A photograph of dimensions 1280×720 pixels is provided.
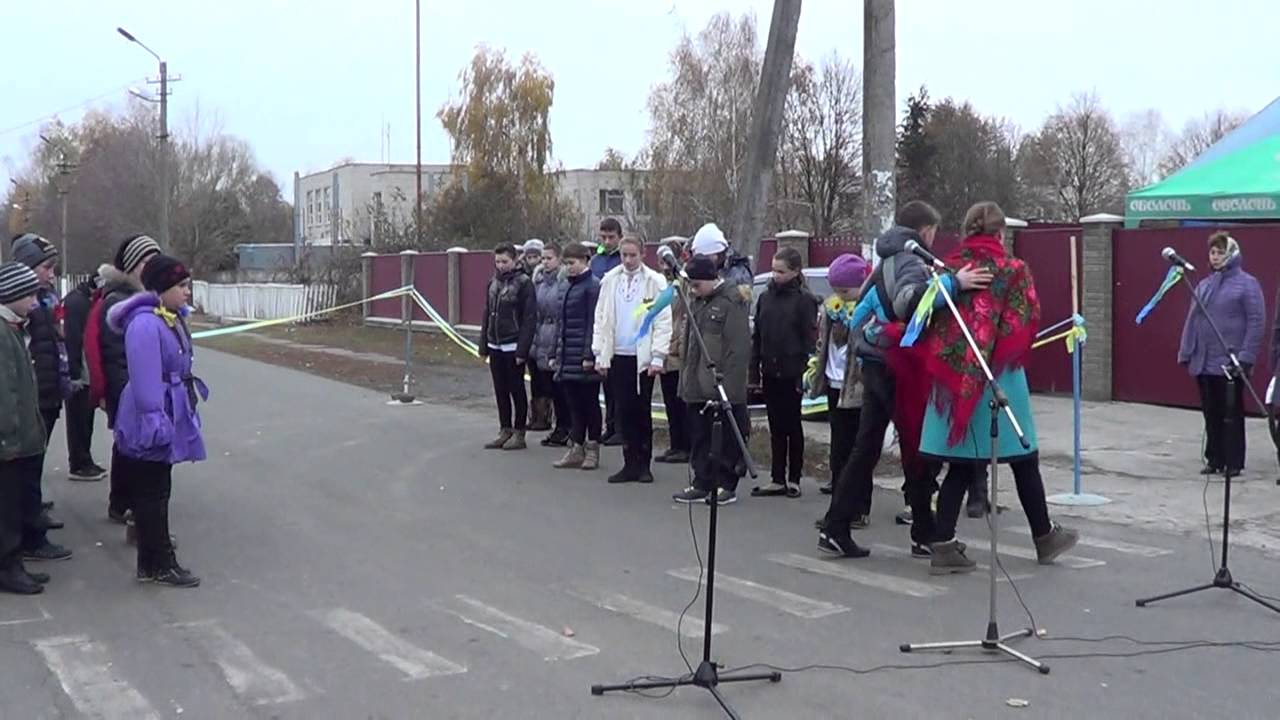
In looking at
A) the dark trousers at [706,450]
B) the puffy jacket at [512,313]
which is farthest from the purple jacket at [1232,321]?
the puffy jacket at [512,313]

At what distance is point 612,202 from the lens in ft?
197

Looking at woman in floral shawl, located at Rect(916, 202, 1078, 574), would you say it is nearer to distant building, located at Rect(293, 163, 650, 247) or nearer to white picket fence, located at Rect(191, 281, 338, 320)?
white picket fence, located at Rect(191, 281, 338, 320)

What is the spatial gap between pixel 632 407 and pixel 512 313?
218cm

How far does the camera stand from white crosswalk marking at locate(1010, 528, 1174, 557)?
808 cm

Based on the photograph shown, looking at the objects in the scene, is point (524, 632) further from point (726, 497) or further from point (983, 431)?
point (726, 497)

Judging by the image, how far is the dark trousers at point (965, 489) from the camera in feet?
24.1

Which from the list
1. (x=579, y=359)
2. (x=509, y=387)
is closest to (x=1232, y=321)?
(x=579, y=359)

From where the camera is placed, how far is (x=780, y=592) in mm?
7199

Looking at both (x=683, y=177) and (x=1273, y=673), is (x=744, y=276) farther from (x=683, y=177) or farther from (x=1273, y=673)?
(x=683, y=177)

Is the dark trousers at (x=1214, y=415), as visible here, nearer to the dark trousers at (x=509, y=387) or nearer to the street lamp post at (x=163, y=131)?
the dark trousers at (x=509, y=387)

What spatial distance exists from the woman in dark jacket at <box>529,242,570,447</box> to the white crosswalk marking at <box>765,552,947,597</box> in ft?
13.4

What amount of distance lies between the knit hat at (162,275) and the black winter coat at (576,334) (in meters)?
Answer: 4.24

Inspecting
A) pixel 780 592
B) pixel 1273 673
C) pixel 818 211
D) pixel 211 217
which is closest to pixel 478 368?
pixel 780 592

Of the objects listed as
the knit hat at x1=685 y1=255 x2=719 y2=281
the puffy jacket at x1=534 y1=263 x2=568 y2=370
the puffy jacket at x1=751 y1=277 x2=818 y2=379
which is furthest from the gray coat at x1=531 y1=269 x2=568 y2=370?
the knit hat at x1=685 y1=255 x2=719 y2=281
